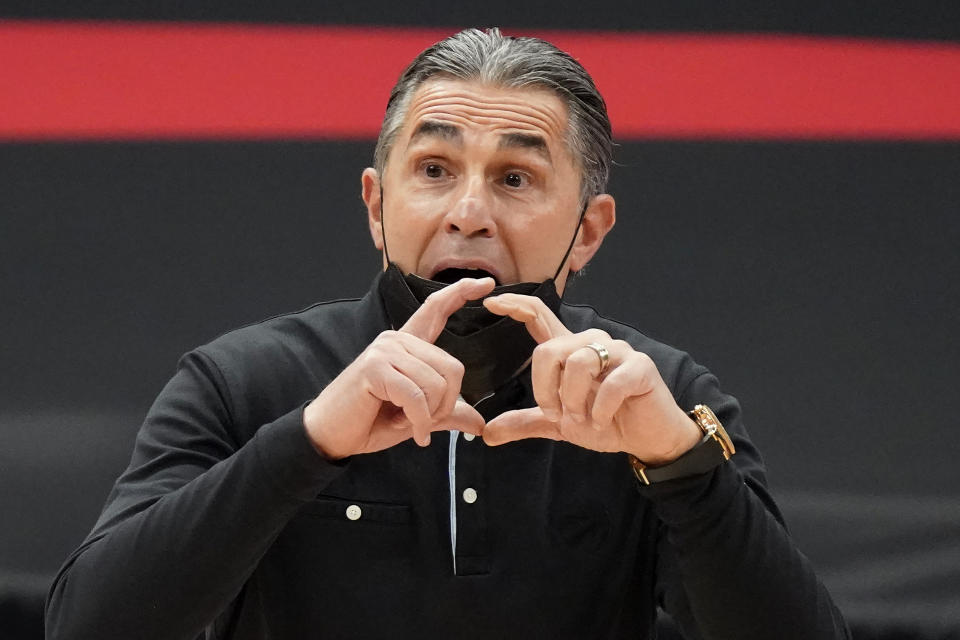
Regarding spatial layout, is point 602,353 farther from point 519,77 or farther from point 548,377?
point 519,77

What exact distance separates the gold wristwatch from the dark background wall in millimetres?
1079

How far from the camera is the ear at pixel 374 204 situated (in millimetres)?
2006

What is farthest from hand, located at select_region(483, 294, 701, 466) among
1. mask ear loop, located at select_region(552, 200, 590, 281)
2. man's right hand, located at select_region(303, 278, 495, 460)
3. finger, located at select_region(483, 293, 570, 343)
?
mask ear loop, located at select_region(552, 200, 590, 281)

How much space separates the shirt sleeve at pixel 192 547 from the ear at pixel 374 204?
499mm

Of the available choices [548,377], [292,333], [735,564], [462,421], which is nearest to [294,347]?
[292,333]

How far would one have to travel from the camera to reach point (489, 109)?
1917 mm

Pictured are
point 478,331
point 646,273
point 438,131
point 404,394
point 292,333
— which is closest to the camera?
point 404,394

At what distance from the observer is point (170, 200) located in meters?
2.69

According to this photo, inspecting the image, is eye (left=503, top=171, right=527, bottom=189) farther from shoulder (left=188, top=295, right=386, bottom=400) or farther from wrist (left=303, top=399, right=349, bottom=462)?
wrist (left=303, top=399, right=349, bottom=462)

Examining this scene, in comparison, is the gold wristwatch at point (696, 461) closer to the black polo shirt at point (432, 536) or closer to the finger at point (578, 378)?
the black polo shirt at point (432, 536)

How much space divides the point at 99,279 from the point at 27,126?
0.34 meters

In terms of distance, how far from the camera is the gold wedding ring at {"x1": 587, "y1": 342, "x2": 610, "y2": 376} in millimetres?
1495

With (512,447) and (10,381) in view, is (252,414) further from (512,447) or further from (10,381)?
(10,381)

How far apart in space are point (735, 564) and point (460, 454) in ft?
1.48
